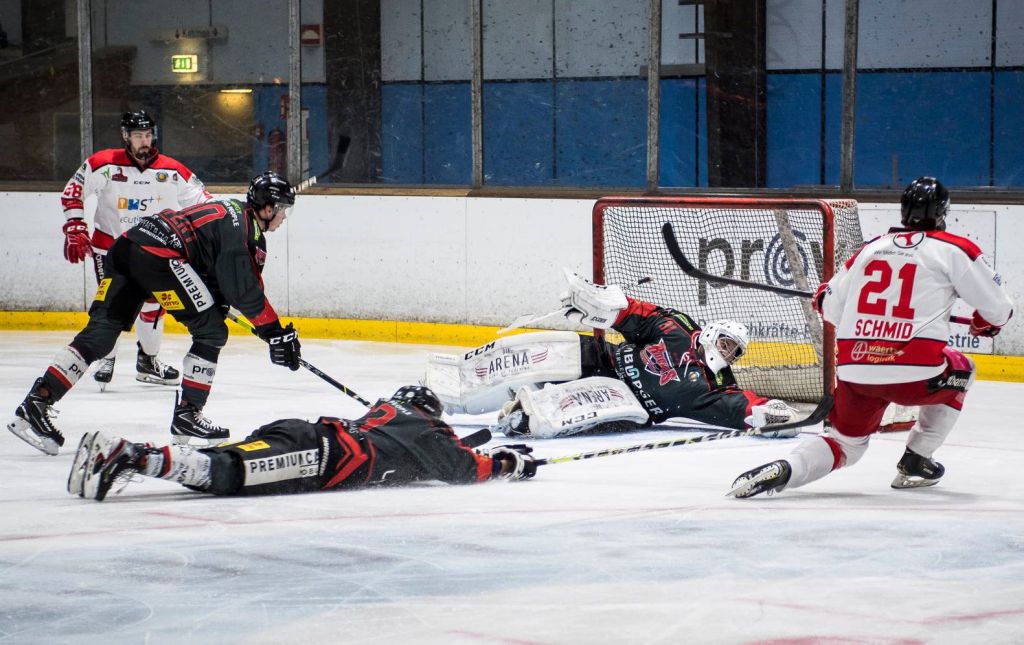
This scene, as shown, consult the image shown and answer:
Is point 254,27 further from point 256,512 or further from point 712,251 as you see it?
point 256,512

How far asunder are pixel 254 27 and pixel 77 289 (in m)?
1.88

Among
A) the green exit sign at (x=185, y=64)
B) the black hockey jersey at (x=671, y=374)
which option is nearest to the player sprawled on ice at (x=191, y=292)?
the black hockey jersey at (x=671, y=374)

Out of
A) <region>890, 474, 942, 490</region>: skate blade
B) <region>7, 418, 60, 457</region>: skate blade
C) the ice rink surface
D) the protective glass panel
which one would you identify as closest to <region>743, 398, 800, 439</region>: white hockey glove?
the ice rink surface

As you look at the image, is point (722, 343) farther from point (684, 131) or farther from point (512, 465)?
point (684, 131)

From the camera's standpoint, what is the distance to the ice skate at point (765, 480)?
4219mm

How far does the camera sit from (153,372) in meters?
6.92

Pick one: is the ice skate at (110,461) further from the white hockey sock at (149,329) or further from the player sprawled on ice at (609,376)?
the white hockey sock at (149,329)

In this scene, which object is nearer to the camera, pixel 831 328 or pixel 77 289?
pixel 831 328

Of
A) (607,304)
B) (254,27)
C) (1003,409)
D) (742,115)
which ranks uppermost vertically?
(254,27)

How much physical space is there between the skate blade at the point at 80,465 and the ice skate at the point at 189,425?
3.56 ft

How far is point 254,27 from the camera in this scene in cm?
901

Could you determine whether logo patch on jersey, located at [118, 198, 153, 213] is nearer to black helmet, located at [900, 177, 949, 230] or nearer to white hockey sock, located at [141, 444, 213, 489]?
white hockey sock, located at [141, 444, 213, 489]

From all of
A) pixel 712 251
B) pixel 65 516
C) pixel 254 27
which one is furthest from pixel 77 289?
pixel 65 516

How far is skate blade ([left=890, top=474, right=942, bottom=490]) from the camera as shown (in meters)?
4.53
